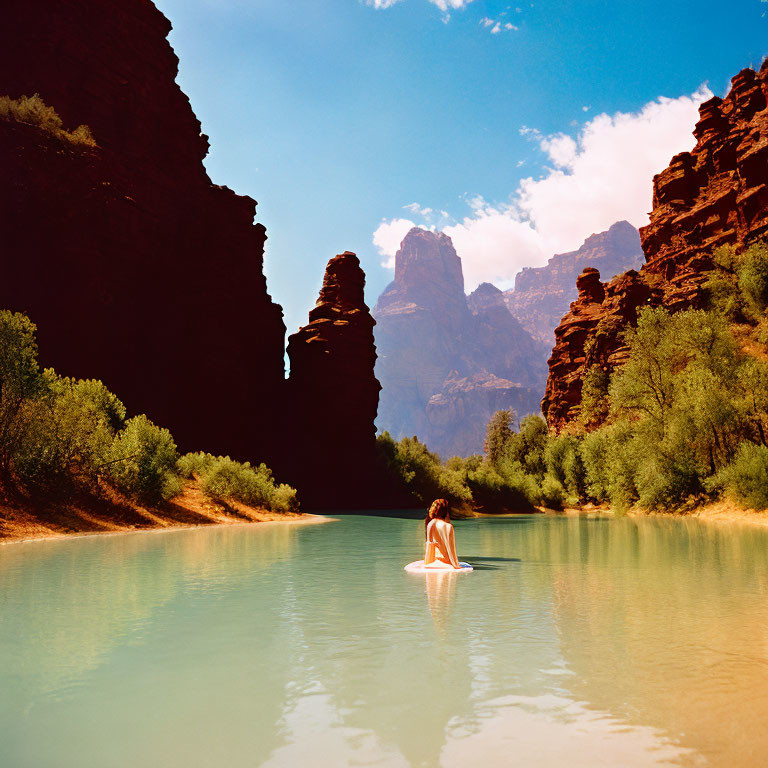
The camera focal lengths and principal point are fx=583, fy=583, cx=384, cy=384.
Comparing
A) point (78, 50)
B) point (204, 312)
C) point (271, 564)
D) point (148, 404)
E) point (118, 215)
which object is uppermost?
point (78, 50)

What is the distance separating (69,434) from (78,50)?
4648cm

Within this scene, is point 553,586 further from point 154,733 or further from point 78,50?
point 78,50

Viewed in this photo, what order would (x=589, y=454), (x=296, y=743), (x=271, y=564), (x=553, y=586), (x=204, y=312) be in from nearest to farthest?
(x=296, y=743)
(x=553, y=586)
(x=271, y=564)
(x=589, y=454)
(x=204, y=312)

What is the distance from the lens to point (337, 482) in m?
76.4

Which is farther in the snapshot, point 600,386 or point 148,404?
point 600,386

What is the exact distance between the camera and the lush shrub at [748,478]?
30.7 m

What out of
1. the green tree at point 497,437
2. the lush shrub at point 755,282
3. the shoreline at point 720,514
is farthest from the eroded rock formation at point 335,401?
the lush shrub at point 755,282

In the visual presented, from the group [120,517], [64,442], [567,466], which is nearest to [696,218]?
[567,466]

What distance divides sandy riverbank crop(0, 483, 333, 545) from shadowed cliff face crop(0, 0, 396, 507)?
19227 millimetres

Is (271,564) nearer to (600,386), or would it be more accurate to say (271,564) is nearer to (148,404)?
(148,404)

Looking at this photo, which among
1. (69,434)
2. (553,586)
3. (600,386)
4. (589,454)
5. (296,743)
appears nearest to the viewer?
(296,743)

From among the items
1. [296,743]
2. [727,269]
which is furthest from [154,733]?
[727,269]

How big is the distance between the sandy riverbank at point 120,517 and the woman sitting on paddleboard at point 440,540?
1800 cm

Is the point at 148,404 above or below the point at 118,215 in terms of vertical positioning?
below
